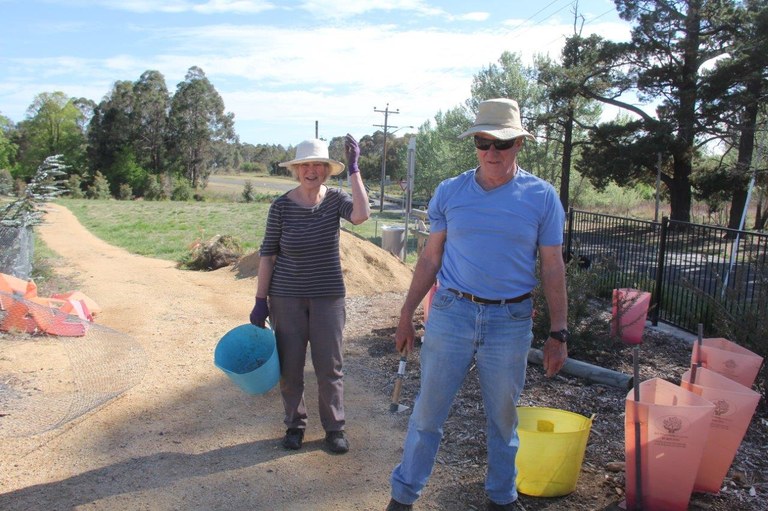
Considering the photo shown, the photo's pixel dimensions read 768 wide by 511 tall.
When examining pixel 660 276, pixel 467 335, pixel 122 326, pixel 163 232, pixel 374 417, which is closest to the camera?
pixel 467 335

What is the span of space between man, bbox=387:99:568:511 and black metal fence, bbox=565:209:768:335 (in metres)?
3.07

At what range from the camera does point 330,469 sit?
12.0ft

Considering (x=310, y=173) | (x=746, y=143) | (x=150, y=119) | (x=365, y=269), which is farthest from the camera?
(x=150, y=119)

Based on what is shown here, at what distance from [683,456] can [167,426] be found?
301cm

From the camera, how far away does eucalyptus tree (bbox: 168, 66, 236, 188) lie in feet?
192

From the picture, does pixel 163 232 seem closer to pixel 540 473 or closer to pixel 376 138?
pixel 540 473

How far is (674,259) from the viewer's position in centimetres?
771

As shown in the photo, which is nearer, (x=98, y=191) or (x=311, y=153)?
(x=311, y=153)

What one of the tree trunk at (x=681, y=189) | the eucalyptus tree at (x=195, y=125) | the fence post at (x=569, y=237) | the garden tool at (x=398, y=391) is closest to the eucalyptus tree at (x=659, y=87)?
the tree trunk at (x=681, y=189)

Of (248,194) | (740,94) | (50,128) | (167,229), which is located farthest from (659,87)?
(50,128)

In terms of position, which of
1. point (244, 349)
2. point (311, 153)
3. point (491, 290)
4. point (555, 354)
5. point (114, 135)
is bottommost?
point (244, 349)

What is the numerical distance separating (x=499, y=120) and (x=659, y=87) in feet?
82.6

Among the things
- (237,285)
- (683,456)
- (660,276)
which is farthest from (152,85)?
(683,456)

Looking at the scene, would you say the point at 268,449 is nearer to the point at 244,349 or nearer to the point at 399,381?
the point at 244,349
